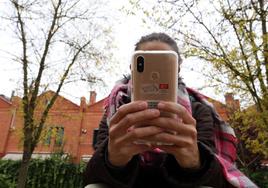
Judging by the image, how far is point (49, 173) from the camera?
14320 millimetres

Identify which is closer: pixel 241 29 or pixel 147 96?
pixel 147 96

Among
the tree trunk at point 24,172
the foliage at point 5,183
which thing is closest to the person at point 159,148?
the tree trunk at point 24,172

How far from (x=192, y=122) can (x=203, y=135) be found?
0.46 meters

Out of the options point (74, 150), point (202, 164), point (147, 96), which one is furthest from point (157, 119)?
point (74, 150)

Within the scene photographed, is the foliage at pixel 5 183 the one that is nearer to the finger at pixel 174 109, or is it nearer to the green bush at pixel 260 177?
the green bush at pixel 260 177

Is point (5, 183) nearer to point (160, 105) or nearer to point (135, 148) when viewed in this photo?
point (135, 148)

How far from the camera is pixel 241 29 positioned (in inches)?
214

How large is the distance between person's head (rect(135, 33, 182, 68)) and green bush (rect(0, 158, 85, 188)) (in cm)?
1325

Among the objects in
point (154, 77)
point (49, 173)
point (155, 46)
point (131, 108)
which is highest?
point (155, 46)

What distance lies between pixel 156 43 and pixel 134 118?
678mm

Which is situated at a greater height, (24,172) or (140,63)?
(140,63)

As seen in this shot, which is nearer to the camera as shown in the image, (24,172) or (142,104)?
(142,104)

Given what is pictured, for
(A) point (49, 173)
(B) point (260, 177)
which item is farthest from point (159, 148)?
(A) point (49, 173)

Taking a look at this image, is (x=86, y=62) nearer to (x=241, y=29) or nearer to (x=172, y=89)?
(x=241, y=29)
